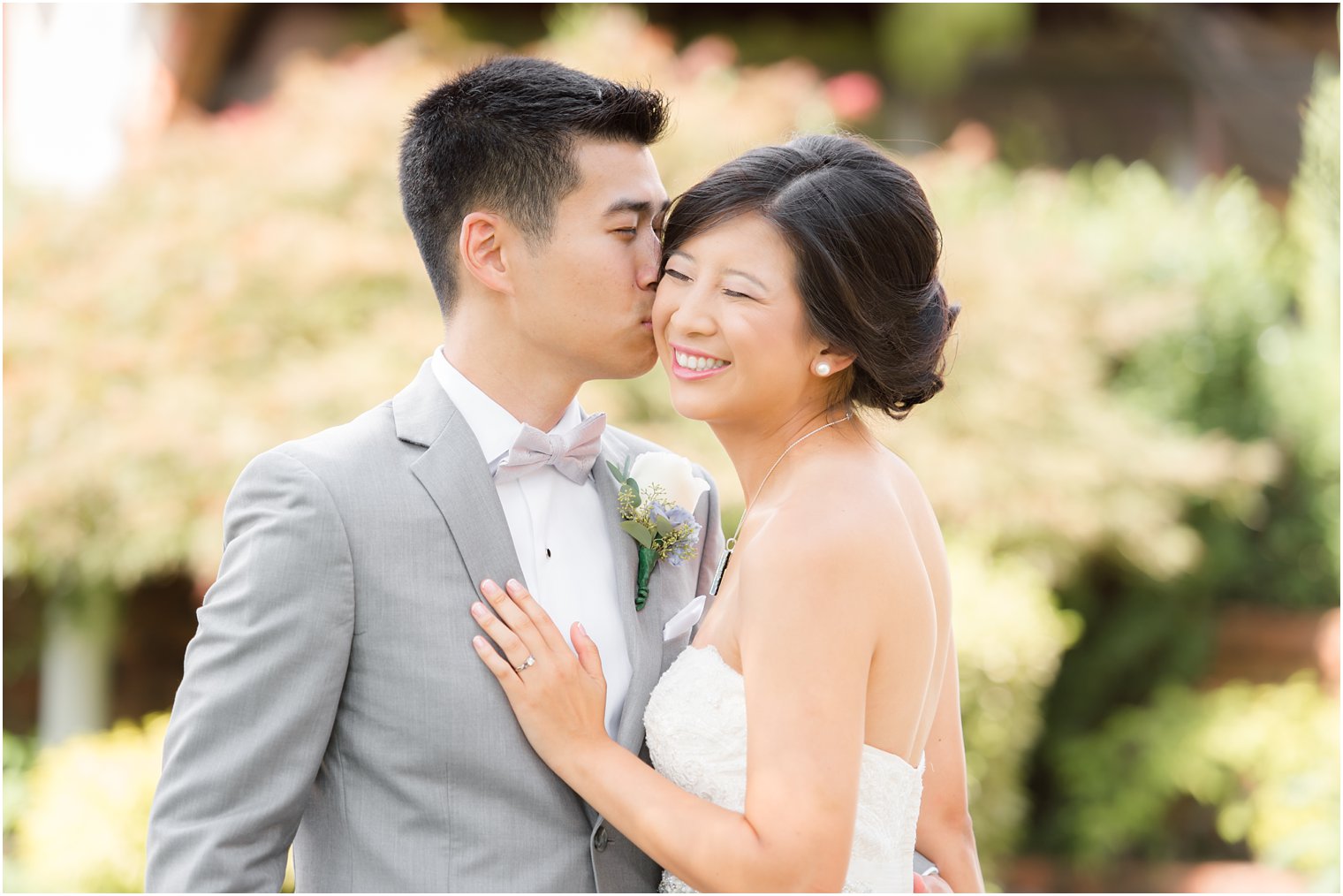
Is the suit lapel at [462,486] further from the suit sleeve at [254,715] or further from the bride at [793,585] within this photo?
the suit sleeve at [254,715]

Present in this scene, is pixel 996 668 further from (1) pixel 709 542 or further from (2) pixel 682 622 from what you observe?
(2) pixel 682 622

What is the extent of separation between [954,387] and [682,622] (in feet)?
14.5

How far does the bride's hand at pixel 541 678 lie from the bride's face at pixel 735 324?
1.54 ft

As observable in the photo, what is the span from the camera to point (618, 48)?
6527mm

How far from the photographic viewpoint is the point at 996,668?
19.3ft

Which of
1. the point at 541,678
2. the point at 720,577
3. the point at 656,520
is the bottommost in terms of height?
the point at 541,678

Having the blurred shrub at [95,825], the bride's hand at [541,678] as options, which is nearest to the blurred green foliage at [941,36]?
the blurred shrub at [95,825]

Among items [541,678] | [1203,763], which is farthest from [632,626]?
[1203,763]

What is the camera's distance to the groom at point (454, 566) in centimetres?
200

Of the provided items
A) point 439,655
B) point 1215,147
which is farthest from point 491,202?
point 1215,147

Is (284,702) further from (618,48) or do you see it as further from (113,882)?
(618,48)

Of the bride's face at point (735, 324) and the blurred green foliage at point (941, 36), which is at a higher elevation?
the blurred green foliage at point (941, 36)

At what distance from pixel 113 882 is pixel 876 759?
4.29m

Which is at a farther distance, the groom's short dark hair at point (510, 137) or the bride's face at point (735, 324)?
the groom's short dark hair at point (510, 137)
